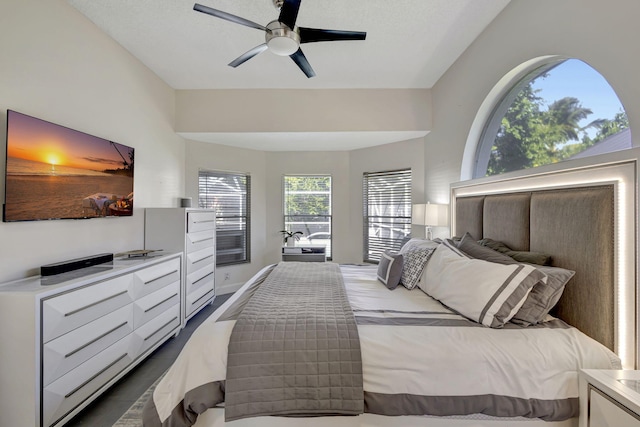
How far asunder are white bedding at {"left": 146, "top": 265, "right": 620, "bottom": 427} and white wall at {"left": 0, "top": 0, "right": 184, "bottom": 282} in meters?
1.48

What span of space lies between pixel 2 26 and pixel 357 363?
286 centimetres

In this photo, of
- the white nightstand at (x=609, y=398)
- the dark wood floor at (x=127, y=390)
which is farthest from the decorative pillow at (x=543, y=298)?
the dark wood floor at (x=127, y=390)

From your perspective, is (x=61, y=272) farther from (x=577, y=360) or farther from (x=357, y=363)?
(x=577, y=360)

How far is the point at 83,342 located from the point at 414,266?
231cm

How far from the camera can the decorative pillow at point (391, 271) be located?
2.01m

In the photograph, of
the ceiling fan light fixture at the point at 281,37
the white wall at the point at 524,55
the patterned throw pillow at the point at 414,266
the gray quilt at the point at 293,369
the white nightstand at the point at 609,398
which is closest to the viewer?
the white nightstand at the point at 609,398

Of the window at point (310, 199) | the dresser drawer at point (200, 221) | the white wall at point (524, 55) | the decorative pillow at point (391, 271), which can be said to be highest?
the white wall at point (524, 55)

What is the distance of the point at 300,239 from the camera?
4.62 m

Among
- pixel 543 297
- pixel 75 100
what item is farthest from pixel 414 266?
pixel 75 100

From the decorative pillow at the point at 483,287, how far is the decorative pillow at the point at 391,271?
268mm

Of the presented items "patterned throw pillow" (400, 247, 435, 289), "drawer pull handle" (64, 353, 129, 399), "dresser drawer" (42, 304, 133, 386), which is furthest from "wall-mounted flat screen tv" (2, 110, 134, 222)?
"patterned throw pillow" (400, 247, 435, 289)

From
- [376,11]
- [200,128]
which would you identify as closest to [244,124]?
[200,128]

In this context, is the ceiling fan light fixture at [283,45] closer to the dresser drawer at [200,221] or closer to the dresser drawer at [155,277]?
the dresser drawer at [200,221]

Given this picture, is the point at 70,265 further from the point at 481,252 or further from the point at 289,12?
the point at 481,252
